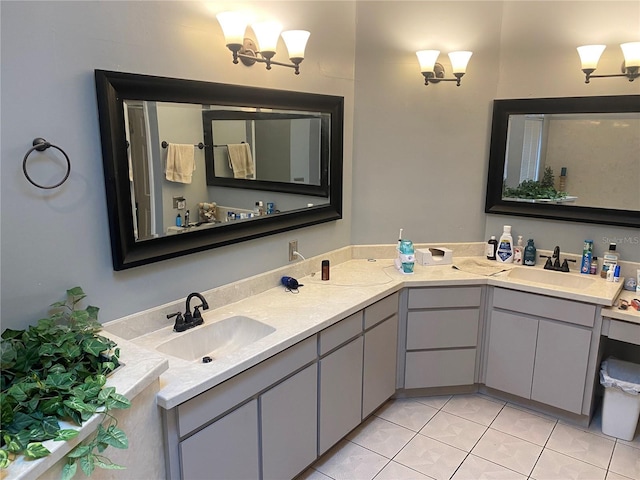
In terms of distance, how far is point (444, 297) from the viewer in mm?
2975

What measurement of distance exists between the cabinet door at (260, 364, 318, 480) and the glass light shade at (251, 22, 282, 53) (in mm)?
1621

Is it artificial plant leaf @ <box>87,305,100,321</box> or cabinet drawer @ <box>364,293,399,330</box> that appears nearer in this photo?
artificial plant leaf @ <box>87,305,100,321</box>

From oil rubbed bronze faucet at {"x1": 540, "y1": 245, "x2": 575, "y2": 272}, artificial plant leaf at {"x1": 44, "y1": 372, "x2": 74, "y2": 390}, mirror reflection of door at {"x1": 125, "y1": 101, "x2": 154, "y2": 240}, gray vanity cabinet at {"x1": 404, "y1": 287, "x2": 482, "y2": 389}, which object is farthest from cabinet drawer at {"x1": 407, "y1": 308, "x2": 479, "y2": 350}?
artificial plant leaf at {"x1": 44, "y1": 372, "x2": 74, "y2": 390}

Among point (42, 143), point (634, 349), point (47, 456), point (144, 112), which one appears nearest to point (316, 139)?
point (144, 112)

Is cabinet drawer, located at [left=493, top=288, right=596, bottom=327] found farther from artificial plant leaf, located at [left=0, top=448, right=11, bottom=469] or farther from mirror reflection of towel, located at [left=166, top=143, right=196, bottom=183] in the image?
artificial plant leaf, located at [left=0, top=448, right=11, bottom=469]

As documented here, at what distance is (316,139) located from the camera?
297cm

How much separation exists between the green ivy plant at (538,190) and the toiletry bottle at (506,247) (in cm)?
24

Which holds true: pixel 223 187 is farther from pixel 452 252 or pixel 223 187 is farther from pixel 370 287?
pixel 452 252

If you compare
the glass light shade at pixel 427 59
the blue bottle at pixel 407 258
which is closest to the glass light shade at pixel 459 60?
the glass light shade at pixel 427 59

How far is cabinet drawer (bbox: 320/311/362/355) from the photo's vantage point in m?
2.32

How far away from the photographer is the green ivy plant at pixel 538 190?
10.3ft

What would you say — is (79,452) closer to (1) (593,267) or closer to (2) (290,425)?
(2) (290,425)

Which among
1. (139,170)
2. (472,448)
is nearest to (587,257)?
(472,448)

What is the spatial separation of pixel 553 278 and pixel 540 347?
0.52 metres
